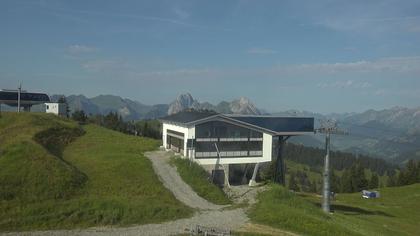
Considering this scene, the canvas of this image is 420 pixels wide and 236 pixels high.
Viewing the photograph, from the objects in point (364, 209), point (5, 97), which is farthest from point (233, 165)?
point (5, 97)

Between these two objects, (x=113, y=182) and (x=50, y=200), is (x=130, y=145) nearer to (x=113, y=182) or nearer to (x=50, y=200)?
(x=113, y=182)

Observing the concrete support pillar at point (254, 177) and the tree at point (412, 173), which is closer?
the concrete support pillar at point (254, 177)

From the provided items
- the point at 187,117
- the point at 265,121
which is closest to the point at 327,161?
the point at 265,121

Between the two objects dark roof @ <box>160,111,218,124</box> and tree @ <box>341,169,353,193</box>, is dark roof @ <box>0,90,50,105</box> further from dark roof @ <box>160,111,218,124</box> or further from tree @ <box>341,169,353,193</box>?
tree @ <box>341,169,353,193</box>

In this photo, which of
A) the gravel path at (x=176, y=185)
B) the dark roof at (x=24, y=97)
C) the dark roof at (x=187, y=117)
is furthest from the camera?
the dark roof at (x=24, y=97)

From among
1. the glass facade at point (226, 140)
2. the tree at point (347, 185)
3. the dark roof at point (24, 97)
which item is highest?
the dark roof at point (24, 97)

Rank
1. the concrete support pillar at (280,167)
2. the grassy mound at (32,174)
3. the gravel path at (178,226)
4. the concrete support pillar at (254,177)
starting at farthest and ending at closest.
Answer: the concrete support pillar at (280,167) < the concrete support pillar at (254,177) < the grassy mound at (32,174) < the gravel path at (178,226)

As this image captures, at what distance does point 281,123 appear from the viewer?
5422 centimetres

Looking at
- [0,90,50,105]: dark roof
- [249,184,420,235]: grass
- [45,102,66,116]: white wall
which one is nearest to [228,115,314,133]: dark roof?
[249,184,420,235]: grass

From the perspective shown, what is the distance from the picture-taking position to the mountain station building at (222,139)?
4706cm

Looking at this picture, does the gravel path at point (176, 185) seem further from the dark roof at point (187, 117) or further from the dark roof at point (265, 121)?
the dark roof at point (265, 121)

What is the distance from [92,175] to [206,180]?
421 inches

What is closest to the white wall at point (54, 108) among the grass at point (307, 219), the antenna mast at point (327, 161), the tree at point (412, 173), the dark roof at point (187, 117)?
the dark roof at point (187, 117)

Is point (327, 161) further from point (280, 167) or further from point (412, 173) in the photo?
point (412, 173)
